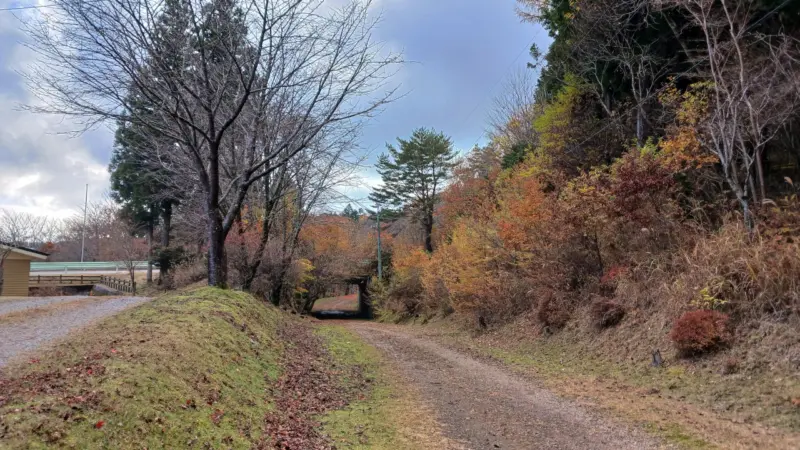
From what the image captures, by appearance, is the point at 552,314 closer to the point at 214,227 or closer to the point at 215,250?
the point at 215,250

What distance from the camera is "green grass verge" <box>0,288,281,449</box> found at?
398 cm

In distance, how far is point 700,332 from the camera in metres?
8.40

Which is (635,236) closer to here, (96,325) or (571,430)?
(571,430)

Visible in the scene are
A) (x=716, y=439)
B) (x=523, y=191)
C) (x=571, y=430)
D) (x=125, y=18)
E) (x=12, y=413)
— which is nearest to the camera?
(x=12, y=413)

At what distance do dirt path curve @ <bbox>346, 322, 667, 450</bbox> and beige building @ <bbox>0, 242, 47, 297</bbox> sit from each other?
1082 inches

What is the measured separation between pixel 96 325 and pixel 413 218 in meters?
31.9

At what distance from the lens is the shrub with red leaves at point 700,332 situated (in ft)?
26.9

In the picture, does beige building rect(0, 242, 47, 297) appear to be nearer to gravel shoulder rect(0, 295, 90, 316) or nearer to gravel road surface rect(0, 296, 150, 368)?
gravel shoulder rect(0, 295, 90, 316)

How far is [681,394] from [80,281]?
4229 centimetres

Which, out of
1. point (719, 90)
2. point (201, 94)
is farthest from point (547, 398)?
point (201, 94)

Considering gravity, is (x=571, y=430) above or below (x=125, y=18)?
below

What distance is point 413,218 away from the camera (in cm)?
4028

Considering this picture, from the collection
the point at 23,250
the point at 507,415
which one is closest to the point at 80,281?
the point at 23,250

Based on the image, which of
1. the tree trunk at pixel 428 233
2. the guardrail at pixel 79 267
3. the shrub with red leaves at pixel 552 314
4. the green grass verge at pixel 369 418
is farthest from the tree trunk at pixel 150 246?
the shrub with red leaves at pixel 552 314
